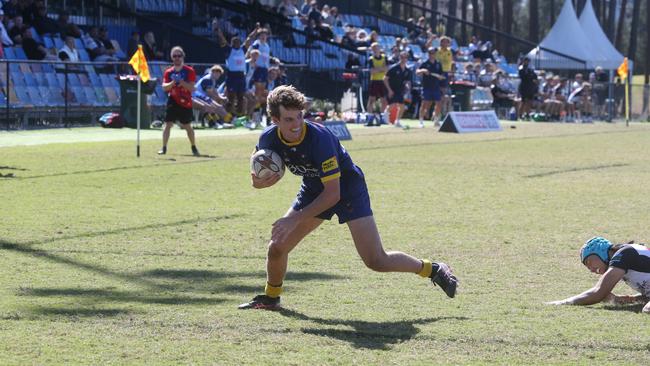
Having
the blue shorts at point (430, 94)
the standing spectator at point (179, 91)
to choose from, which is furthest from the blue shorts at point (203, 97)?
the standing spectator at point (179, 91)

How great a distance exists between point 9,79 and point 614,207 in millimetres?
16532

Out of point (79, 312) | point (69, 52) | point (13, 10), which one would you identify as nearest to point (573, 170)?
point (79, 312)

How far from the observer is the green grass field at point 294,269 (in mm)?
6926

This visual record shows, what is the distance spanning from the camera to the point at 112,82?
101 feet

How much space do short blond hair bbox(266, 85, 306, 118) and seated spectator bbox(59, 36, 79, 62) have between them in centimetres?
2367

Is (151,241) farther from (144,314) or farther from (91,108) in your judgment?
(91,108)

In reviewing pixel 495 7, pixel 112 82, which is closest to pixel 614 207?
pixel 112 82

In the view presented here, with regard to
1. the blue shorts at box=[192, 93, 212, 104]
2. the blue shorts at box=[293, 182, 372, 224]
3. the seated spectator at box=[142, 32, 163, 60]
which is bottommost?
the blue shorts at box=[293, 182, 372, 224]

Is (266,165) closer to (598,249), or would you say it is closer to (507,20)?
(598,249)

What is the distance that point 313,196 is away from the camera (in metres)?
7.98

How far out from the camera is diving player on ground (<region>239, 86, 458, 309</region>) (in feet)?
24.6

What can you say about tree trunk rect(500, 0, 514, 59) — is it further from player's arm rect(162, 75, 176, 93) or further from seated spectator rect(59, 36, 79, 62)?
player's arm rect(162, 75, 176, 93)

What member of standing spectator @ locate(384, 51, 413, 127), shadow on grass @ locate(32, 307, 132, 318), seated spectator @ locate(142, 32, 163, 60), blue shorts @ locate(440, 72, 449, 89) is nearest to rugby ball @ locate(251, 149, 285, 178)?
shadow on grass @ locate(32, 307, 132, 318)

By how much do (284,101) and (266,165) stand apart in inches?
16.7
